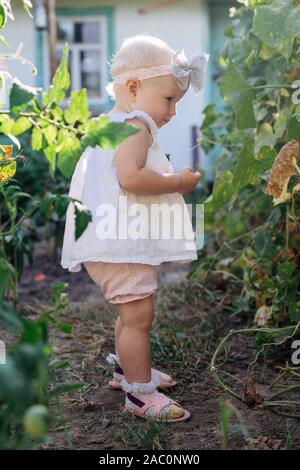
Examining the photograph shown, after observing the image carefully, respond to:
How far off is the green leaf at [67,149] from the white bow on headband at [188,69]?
0.61 m

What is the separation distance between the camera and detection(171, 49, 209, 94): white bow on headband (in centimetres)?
209

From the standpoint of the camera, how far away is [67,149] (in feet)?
5.13

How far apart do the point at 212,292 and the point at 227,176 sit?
0.61 meters

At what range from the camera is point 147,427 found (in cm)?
195

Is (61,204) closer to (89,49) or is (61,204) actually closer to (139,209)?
(139,209)

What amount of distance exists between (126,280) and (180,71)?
577 millimetres

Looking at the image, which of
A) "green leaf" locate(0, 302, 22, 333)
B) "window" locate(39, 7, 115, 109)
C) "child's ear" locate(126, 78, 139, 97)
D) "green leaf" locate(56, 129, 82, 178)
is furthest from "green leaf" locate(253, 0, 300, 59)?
"window" locate(39, 7, 115, 109)

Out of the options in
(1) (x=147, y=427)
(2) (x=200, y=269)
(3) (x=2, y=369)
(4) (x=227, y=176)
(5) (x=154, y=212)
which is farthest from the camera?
(2) (x=200, y=269)

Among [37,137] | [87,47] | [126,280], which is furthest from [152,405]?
[87,47]

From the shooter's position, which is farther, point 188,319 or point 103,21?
point 103,21

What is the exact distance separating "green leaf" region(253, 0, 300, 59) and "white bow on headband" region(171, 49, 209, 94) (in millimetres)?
234

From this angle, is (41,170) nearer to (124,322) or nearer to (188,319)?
(188,319)

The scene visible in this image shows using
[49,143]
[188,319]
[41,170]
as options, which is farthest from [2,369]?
[41,170]

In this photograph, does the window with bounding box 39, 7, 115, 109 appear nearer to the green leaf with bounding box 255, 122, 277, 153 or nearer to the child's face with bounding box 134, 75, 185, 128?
the green leaf with bounding box 255, 122, 277, 153
